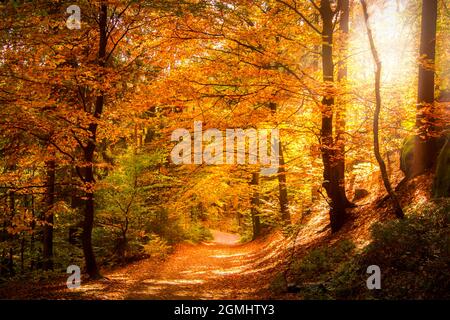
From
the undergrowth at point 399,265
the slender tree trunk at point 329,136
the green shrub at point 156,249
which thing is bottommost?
the green shrub at point 156,249

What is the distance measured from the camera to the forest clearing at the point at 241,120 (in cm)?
850

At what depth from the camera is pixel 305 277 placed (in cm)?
973

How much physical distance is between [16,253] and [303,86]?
20.1 m

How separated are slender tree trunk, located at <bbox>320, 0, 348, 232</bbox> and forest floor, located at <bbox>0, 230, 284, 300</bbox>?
10.3 feet

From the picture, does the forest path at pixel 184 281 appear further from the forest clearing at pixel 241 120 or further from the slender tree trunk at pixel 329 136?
the slender tree trunk at pixel 329 136

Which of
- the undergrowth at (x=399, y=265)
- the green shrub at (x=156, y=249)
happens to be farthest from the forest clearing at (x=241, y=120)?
the green shrub at (x=156, y=249)

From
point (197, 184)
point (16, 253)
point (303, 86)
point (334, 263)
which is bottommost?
point (16, 253)

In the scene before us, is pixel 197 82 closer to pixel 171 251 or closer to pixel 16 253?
pixel 171 251

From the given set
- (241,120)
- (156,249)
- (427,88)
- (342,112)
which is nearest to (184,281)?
(156,249)

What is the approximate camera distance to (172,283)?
1222 cm

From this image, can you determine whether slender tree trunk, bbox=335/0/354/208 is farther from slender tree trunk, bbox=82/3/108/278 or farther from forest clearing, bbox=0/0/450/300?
slender tree trunk, bbox=82/3/108/278

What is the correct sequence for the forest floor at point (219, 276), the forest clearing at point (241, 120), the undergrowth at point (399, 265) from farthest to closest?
the forest floor at point (219, 276) → the forest clearing at point (241, 120) → the undergrowth at point (399, 265)

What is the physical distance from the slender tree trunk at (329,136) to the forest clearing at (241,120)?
5 centimetres
